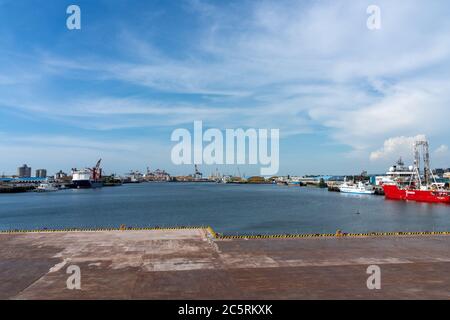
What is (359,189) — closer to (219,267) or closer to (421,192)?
(421,192)

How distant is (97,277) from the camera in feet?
49.0

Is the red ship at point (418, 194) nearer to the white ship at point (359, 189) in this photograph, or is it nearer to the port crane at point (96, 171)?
the white ship at point (359, 189)

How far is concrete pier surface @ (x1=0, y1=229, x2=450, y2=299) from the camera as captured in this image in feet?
42.7

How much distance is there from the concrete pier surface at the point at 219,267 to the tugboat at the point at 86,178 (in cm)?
15515

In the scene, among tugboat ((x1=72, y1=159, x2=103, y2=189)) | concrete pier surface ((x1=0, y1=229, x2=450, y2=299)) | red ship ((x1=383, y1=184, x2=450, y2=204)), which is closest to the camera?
concrete pier surface ((x1=0, y1=229, x2=450, y2=299))

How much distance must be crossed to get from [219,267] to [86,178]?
17171 centimetres

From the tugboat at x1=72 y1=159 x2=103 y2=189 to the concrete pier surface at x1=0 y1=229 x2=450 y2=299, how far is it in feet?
509

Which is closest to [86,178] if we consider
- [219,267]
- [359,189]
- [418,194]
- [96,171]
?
[96,171]

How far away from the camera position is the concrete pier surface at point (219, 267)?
13.0 m

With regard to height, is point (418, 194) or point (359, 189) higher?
point (418, 194)

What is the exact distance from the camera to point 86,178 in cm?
17362

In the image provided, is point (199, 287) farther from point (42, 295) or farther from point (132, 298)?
point (42, 295)

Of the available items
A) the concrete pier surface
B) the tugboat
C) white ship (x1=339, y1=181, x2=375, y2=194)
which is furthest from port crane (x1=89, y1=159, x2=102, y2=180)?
the concrete pier surface

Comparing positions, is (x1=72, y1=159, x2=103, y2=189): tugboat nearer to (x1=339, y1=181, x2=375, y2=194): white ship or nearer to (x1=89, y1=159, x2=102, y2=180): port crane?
(x1=89, y1=159, x2=102, y2=180): port crane
